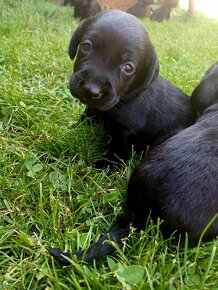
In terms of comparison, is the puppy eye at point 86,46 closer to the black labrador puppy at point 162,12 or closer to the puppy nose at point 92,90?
the puppy nose at point 92,90

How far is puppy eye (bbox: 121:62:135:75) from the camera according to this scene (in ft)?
9.25

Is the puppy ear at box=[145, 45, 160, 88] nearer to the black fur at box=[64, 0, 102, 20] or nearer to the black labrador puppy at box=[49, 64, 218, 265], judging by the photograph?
the black labrador puppy at box=[49, 64, 218, 265]

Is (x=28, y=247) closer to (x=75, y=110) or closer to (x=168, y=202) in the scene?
(x=168, y=202)

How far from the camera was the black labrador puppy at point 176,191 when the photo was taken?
203 cm

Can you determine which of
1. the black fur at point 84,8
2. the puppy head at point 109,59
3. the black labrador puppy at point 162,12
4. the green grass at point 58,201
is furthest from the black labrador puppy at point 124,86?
the black labrador puppy at point 162,12

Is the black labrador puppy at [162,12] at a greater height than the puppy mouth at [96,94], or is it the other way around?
the puppy mouth at [96,94]

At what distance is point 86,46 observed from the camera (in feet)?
9.36

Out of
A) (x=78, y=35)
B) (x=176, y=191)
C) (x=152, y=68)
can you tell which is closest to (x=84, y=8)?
(x=78, y=35)

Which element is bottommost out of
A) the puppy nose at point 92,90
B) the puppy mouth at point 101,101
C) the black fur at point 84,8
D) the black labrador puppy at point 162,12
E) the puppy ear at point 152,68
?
the black labrador puppy at point 162,12

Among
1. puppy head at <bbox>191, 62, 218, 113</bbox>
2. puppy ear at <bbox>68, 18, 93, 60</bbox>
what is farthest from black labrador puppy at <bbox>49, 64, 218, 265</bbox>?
puppy ear at <bbox>68, 18, 93, 60</bbox>

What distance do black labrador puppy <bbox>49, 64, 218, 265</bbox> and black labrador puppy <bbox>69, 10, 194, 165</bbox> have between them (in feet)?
2.10

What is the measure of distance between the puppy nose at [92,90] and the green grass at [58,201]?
48 centimetres

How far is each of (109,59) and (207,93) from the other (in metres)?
1.02

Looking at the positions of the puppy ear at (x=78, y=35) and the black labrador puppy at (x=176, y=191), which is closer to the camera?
the black labrador puppy at (x=176, y=191)
